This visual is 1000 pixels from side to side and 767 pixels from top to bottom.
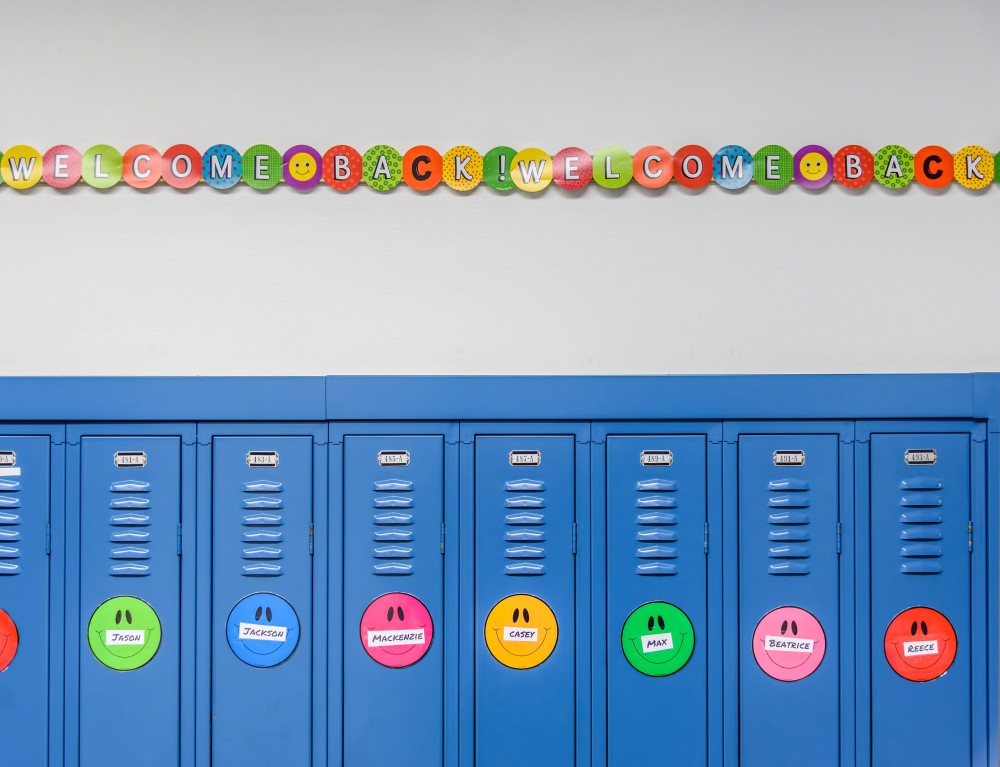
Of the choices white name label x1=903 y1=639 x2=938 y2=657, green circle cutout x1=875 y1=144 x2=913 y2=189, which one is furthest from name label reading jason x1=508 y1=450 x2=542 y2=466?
green circle cutout x1=875 y1=144 x2=913 y2=189

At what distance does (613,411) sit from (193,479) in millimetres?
1170

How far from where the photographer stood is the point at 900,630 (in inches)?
67.0

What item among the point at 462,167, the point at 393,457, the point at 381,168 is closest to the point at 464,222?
the point at 462,167

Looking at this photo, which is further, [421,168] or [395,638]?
[421,168]

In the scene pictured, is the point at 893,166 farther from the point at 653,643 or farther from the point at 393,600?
the point at 393,600

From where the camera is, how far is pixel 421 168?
6.37 ft

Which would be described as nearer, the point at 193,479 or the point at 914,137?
the point at 193,479

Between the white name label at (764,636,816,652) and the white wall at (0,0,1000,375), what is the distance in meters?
0.80

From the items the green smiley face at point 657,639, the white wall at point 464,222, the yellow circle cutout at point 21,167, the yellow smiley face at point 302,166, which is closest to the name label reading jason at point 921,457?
the white wall at point 464,222

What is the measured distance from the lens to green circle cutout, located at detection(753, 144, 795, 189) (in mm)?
1958

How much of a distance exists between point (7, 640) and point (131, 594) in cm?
36

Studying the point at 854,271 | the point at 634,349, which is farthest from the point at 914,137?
the point at 634,349

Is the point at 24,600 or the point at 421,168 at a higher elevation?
the point at 421,168

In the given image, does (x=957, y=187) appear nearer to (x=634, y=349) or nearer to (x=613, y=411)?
(x=634, y=349)
